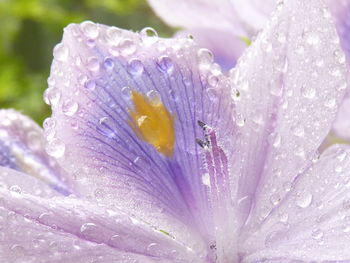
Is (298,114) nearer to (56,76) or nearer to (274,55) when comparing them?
(274,55)

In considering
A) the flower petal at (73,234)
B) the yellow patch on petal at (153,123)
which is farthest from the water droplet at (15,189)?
the yellow patch on petal at (153,123)

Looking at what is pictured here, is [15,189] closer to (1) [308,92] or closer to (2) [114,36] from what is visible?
(2) [114,36]

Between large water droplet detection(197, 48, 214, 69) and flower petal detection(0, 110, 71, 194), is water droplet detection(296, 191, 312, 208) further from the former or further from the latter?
flower petal detection(0, 110, 71, 194)

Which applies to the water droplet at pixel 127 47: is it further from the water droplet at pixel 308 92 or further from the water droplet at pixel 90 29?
the water droplet at pixel 308 92

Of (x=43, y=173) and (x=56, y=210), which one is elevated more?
(x=43, y=173)

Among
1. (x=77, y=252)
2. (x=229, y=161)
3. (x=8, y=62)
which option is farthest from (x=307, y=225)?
(x=8, y=62)

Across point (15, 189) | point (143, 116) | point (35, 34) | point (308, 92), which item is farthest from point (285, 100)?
point (35, 34)
